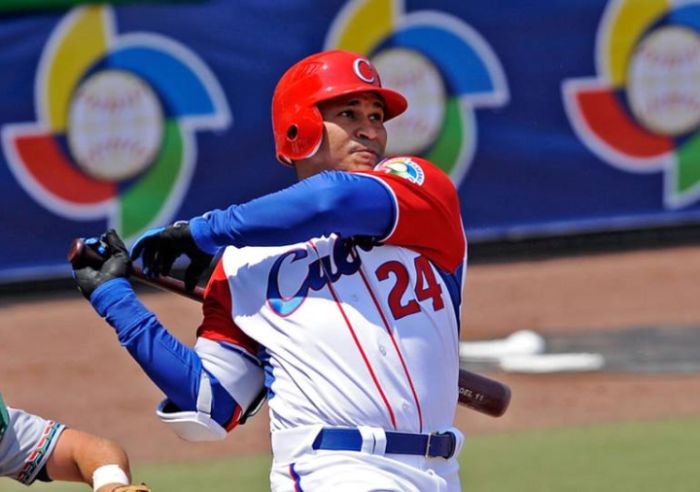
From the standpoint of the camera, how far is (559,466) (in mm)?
7227

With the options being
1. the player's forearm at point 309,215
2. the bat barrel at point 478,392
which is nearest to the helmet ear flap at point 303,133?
the player's forearm at point 309,215

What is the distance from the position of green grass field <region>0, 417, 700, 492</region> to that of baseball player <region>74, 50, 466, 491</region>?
3.23m

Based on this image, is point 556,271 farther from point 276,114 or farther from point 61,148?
point 276,114

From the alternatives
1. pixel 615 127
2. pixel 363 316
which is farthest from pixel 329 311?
pixel 615 127

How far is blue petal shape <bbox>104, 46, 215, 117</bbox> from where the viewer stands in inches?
449

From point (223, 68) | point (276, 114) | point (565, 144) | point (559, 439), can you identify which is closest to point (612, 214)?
point (565, 144)

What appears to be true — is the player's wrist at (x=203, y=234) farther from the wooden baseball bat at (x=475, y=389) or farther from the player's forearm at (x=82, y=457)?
the player's forearm at (x=82, y=457)

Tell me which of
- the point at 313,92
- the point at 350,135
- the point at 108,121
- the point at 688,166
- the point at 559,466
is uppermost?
the point at 313,92

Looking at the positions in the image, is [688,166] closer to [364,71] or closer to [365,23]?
[365,23]

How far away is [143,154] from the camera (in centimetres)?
1144

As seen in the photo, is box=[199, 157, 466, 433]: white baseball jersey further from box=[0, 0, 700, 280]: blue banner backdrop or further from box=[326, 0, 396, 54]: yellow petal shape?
box=[326, 0, 396, 54]: yellow petal shape

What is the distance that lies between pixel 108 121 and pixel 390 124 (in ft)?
7.36

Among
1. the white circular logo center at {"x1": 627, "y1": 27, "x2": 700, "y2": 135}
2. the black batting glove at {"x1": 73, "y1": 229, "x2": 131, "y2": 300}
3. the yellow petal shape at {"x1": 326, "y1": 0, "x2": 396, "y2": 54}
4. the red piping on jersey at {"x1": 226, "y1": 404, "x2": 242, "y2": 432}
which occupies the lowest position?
the white circular logo center at {"x1": 627, "y1": 27, "x2": 700, "y2": 135}

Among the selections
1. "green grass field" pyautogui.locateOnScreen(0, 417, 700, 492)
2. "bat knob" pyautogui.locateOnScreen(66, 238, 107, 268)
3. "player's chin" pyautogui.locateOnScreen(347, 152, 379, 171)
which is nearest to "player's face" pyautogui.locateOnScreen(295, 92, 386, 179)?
"player's chin" pyautogui.locateOnScreen(347, 152, 379, 171)
